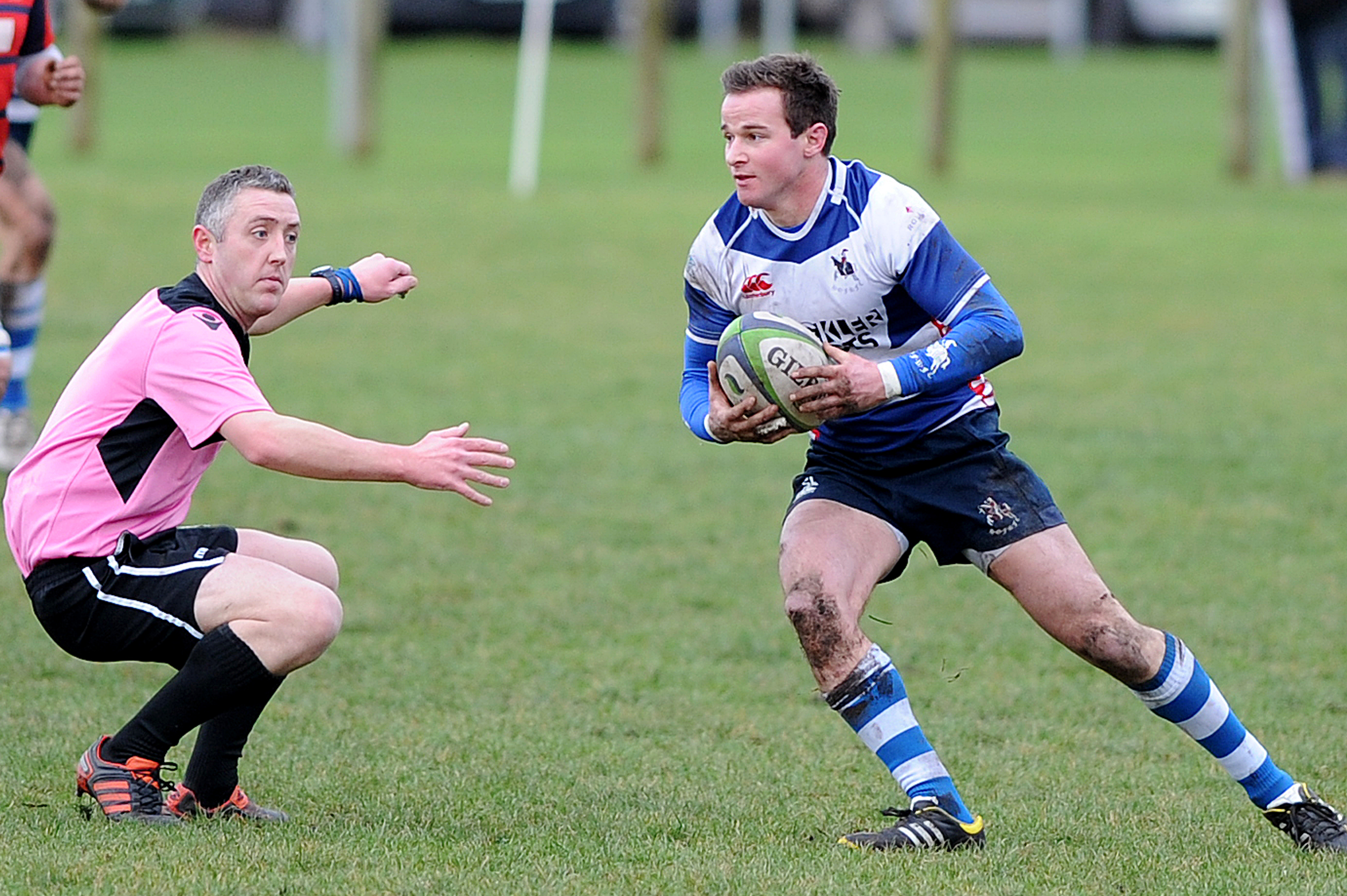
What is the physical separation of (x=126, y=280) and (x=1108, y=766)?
11042mm

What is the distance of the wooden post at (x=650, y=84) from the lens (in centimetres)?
2088

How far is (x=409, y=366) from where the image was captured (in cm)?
1231

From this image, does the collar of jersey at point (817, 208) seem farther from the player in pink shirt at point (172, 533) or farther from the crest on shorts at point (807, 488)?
the player in pink shirt at point (172, 533)

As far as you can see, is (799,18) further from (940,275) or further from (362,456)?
(362,456)

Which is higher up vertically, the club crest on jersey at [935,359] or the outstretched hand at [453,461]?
the club crest on jersey at [935,359]

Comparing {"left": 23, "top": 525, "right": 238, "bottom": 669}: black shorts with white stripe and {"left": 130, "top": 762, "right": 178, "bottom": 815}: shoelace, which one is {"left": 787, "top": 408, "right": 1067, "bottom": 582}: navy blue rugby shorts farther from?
{"left": 130, "top": 762, "right": 178, "bottom": 815}: shoelace

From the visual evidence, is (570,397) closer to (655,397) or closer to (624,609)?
(655,397)

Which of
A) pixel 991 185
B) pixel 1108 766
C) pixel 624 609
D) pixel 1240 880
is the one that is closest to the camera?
pixel 1240 880

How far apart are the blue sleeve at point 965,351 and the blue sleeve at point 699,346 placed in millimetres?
626

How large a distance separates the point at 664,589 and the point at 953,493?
113 inches

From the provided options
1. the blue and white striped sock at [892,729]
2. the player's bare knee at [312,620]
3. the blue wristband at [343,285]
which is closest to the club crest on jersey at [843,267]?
the blue and white striped sock at [892,729]

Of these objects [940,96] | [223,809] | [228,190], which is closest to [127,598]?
[223,809]

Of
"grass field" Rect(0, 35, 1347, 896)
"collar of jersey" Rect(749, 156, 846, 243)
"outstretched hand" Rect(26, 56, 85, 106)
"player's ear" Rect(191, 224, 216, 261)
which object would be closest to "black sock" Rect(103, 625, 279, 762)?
"grass field" Rect(0, 35, 1347, 896)

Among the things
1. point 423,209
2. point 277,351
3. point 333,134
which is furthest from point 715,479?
point 333,134
